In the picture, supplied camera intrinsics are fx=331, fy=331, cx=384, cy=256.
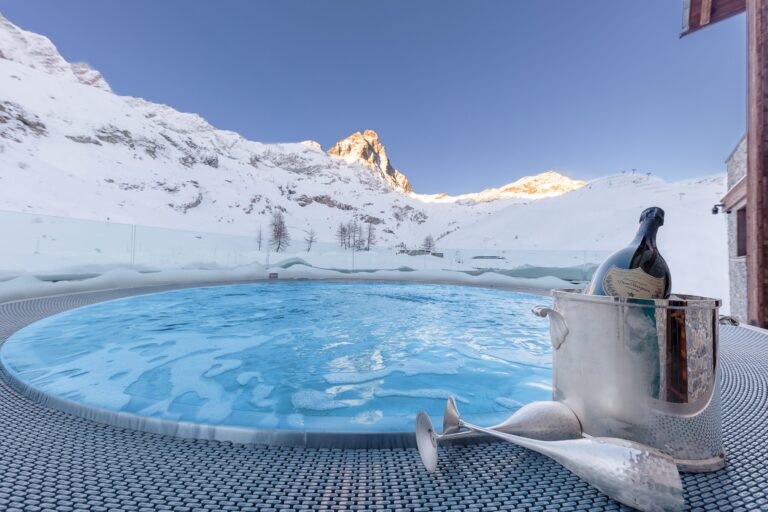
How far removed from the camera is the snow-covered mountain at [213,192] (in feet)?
80.7

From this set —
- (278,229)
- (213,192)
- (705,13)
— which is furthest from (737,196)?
(213,192)

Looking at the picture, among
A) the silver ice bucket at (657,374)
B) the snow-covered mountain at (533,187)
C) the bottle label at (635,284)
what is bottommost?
the silver ice bucket at (657,374)

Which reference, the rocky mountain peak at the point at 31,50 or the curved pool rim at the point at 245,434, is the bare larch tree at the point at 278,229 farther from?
→ the rocky mountain peak at the point at 31,50

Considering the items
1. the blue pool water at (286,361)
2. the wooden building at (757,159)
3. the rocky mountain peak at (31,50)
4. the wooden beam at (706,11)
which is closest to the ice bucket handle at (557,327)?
the blue pool water at (286,361)

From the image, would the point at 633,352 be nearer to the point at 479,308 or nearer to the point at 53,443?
the point at 53,443

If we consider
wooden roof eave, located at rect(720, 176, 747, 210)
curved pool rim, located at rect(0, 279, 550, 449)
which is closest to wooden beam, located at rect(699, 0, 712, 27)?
wooden roof eave, located at rect(720, 176, 747, 210)

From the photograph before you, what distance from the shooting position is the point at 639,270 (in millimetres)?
1062

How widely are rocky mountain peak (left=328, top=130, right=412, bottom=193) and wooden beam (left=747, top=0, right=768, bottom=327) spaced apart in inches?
5013

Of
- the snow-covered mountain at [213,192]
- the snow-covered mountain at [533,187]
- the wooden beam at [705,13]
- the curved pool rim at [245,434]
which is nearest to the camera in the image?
the curved pool rim at [245,434]

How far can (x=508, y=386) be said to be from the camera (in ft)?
8.47

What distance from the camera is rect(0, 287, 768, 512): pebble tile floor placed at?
841 mm

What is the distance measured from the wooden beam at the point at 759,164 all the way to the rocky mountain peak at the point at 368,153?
418 ft

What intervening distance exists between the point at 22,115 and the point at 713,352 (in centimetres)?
5931

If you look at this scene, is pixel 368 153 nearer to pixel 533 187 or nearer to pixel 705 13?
pixel 533 187
